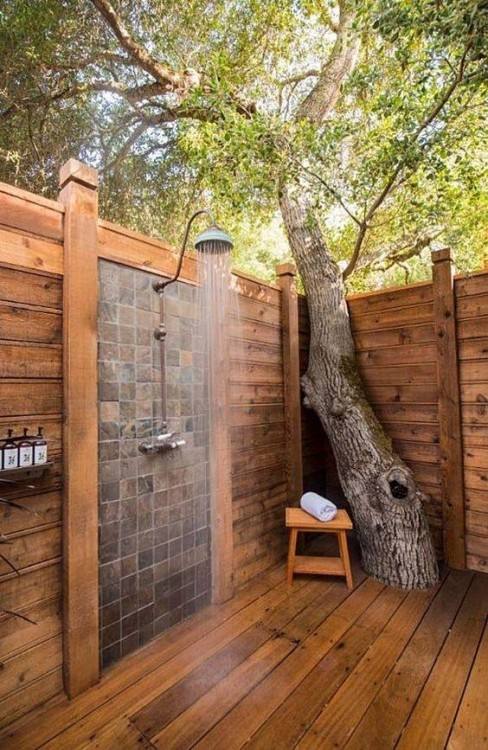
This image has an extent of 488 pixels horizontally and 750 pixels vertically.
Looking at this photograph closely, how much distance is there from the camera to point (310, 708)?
1.30 m

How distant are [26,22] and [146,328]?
220 cm

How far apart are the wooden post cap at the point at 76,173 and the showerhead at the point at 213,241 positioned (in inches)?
19.6

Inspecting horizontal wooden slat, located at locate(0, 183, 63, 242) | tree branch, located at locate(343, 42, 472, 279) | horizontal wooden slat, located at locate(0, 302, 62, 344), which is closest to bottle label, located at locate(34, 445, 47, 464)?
horizontal wooden slat, located at locate(0, 302, 62, 344)

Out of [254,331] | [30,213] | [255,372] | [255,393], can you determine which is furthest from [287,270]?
[30,213]

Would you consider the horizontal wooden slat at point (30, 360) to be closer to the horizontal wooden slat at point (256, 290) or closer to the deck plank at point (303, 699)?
the horizontal wooden slat at point (256, 290)

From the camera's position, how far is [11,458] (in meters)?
1.18

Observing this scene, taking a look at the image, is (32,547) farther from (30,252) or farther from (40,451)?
(30,252)

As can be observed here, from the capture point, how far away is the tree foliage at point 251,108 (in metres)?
1.83

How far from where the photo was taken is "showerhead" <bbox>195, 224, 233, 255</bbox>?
5.25 ft

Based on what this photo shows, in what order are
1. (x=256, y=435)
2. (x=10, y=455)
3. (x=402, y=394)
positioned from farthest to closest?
(x=402, y=394) → (x=256, y=435) → (x=10, y=455)

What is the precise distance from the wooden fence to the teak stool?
0.23 meters

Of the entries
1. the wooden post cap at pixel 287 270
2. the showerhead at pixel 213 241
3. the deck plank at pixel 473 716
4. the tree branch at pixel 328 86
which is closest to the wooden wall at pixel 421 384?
the wooden post cap at pixel 287 270

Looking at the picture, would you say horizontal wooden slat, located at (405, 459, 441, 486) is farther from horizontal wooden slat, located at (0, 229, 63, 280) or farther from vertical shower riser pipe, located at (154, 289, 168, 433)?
horizontal wooden slat, located at (0, 229, 63, 280)

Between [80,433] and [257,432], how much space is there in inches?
47.1
